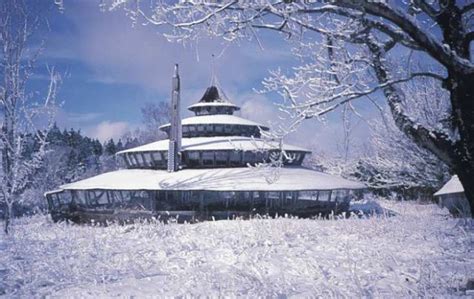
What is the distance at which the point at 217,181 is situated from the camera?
72.3ft

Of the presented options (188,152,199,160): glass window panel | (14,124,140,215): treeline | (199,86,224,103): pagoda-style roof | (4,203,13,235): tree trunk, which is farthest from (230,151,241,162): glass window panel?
(14,124,140,215): treeline

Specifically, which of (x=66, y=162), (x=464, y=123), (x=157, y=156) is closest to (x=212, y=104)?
(x=157, y=156)

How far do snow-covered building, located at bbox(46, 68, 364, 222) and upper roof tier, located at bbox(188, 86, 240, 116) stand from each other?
4.35 m

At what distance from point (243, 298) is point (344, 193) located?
796 inches

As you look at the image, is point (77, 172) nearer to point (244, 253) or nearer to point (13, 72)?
point (13, 72)

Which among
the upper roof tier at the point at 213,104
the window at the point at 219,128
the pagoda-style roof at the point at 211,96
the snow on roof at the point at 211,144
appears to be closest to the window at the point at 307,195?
the snow on roof at the point at 211,144

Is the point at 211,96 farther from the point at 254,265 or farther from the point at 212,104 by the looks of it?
the point at 254,265

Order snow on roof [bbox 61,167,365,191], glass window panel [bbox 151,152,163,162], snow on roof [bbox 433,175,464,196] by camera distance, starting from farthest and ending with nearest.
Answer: glass window panel [bbox 151,152,163,162], snow on roof [bbox 433,175,464,196], snow on roof [bbox 61,167,365,191]

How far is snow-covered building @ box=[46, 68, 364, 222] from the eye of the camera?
72.3 feet

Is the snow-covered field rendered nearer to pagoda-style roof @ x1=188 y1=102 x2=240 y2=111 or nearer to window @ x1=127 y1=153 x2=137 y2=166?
window @ x1=127 y1=153 x2=137 y2=166

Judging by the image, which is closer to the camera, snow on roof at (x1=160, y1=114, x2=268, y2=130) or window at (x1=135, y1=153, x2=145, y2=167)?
window at (x1=135, y1=153, x2=145, y2=167)

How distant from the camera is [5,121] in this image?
1653cm

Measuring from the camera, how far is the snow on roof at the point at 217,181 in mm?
21359

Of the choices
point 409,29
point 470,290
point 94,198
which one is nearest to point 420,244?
point 470,290
